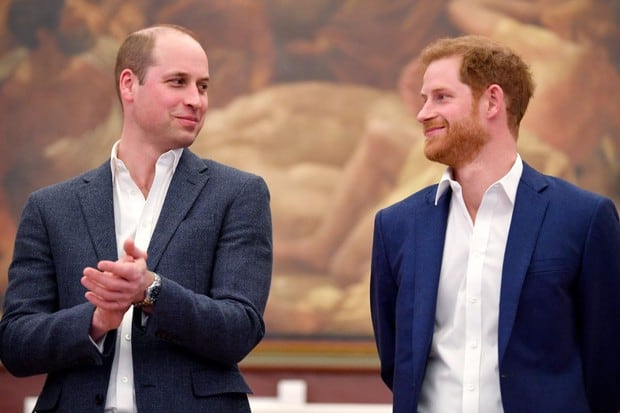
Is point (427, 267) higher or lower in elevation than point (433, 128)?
lower

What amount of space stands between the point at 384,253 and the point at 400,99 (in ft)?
14.3

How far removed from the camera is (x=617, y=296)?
147 inches

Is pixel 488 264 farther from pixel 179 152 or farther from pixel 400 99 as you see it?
pixel 400 99

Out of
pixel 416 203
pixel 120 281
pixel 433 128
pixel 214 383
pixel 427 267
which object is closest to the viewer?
pixel 120 281

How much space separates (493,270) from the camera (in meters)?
3.75

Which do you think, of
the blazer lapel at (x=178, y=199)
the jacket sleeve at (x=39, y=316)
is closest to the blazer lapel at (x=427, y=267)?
the blazer lapel at (x=178, y=199)

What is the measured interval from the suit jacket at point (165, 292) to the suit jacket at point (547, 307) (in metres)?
0.55

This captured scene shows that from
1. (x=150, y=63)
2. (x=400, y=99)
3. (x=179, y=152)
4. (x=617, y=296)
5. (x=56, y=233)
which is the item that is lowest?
(x=617, y=296)

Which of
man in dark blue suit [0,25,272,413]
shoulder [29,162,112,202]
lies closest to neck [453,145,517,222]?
man in dark blue suit [0,25,272,413]

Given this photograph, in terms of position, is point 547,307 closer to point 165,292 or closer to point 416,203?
point 416,203

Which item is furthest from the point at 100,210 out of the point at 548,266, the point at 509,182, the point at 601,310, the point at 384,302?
the point at 601,310

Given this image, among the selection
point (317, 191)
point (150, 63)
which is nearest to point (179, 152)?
point (150, 63)

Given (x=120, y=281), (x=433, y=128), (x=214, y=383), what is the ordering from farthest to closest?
(x=433, y=128) < (x=214, y=383) < (x=120, y=281)

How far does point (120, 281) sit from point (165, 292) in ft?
0.53
